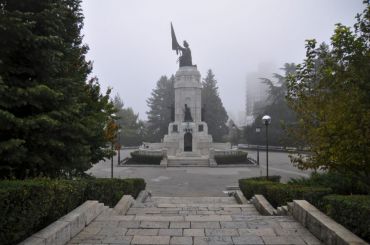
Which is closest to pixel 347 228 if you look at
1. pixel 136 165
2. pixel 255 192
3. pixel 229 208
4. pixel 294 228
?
pixel 294 228

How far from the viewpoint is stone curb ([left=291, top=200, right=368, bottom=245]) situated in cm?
506

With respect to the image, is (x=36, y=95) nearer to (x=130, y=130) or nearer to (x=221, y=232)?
(x=221, y=232)

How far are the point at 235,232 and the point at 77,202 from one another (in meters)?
3.53

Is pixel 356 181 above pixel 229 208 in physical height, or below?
above

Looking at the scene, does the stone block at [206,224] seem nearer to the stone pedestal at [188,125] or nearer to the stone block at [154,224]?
the stone block at [154,224]

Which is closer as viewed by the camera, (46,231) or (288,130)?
(46,231)

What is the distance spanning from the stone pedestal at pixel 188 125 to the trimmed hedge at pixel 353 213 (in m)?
33.0

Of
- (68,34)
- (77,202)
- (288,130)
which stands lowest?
(77,202)

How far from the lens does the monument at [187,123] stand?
132 feet

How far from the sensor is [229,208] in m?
10.5

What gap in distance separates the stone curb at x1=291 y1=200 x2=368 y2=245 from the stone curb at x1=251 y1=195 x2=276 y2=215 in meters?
1.71

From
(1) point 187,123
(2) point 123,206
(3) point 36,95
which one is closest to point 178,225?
(2) point 123,206

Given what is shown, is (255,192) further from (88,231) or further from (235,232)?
(88,231)

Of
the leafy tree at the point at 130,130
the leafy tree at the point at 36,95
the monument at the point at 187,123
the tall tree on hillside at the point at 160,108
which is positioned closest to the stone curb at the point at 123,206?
the leafy tree at the point at 36,95
